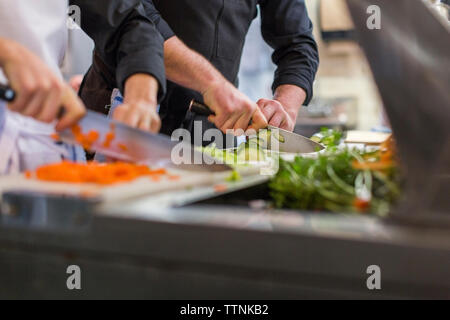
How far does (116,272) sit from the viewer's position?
2.69 feet

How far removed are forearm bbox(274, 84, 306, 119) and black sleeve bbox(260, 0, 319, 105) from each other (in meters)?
0.04

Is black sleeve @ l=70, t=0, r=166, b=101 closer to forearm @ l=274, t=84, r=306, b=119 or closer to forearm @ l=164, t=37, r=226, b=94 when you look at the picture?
forearm @ l=164, t=37, r=226, b=94

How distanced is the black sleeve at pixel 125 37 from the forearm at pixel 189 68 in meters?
0.21

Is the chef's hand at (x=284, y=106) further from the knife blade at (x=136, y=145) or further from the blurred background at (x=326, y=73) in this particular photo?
the blurred background at (x=326, y=73)

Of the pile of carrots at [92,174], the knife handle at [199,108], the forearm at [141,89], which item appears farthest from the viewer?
the knife handle at [199,108]

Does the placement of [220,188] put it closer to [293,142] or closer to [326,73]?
[293,142]

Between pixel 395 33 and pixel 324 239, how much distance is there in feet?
1.43

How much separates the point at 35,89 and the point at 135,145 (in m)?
0.26

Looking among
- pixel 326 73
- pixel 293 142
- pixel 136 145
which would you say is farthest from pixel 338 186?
pixel 326 73

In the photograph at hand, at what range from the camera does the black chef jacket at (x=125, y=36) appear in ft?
4.65

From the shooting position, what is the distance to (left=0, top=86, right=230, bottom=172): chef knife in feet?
3.69

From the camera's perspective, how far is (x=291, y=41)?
262 cm

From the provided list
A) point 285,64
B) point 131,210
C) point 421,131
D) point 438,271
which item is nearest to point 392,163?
point 421,131

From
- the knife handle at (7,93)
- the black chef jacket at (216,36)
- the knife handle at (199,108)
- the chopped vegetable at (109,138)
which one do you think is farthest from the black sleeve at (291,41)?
the knife handle at (7,93)
